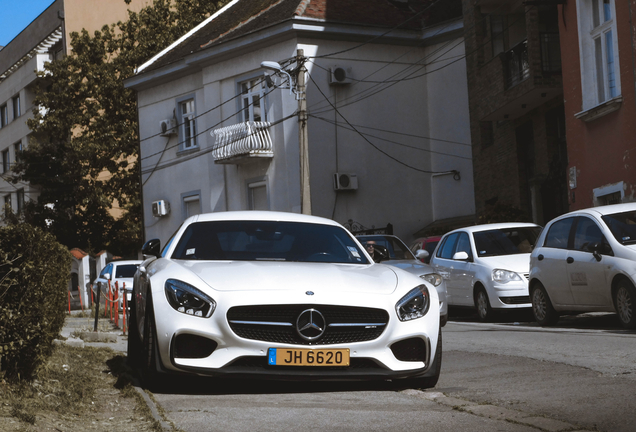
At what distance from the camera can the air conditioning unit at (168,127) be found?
37.3 metres

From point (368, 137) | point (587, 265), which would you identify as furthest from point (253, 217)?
point (368, 137)

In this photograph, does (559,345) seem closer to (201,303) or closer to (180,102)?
(201,303)

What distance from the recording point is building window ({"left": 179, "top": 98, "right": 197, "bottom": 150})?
3662 cm

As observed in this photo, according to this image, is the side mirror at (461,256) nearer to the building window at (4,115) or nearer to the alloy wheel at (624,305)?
the alloy wheel at (624,305)

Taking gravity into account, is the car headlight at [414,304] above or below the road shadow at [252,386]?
above

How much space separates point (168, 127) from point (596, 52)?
814 inches

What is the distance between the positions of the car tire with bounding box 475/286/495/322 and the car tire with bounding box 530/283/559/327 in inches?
47.3

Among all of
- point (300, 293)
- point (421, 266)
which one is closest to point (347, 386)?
point (300, 293)

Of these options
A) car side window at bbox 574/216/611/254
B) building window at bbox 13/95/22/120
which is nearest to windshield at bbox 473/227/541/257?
car side window at bbox 574/216/611/254

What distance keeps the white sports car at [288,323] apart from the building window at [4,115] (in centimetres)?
5440

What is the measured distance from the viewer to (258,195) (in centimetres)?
3419

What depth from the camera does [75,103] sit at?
1641 inches

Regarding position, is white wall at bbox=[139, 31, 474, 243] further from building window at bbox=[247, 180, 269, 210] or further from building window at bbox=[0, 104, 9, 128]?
Answer: building window at bbox=[0, 104, 9, 128]

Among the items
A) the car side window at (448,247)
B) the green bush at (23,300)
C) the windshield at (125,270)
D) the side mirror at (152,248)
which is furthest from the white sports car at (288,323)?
the windshield at (125,270)
